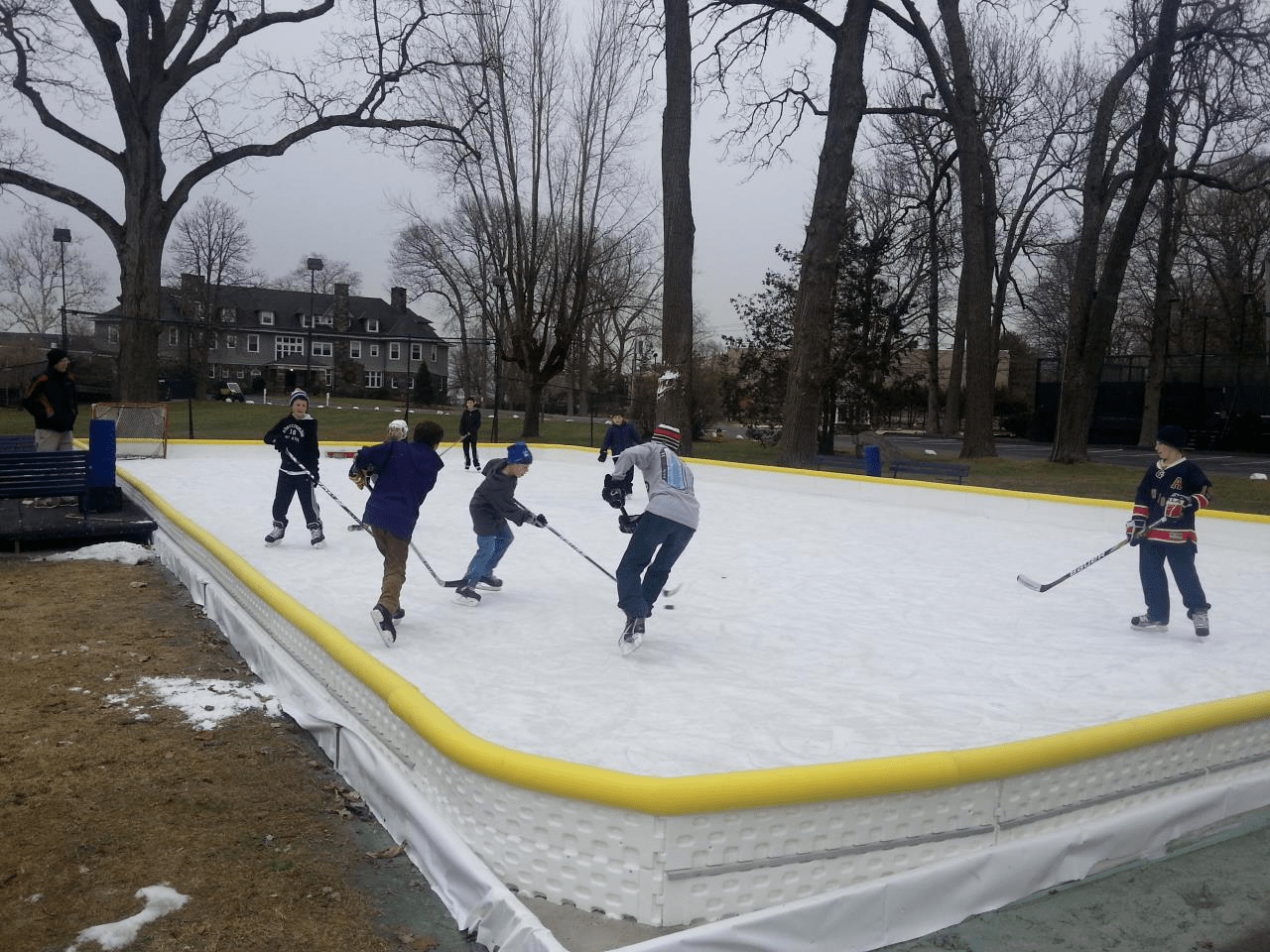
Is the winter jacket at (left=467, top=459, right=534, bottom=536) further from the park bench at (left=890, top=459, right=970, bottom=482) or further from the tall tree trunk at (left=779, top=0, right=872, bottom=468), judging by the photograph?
the tall tree trunk at (left=779, top=0, right=872, bottom=468)

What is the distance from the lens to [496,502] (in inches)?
295

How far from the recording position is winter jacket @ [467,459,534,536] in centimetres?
743

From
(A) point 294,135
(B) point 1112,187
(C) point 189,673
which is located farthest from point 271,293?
(C) point 189,673

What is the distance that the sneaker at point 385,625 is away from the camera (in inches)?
239

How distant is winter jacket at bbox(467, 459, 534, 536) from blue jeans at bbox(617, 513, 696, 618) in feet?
4.51

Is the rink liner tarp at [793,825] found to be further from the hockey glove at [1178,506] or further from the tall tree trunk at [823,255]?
the tall tree trunk at [823,255]

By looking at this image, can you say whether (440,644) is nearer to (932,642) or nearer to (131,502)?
(932,642)

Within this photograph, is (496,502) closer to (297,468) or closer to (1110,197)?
(297,468)

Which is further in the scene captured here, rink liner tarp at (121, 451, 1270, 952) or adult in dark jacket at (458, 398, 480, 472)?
adult in dark jacket at (458, 398, 480, 472)

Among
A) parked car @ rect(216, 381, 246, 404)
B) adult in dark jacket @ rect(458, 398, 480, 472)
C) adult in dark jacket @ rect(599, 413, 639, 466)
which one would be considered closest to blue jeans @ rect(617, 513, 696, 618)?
adult in dark jacket @ rect(599, 413, 639, 466)

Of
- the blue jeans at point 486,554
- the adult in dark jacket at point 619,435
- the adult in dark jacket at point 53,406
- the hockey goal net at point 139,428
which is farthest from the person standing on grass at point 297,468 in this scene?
the hockey goal net at point 139,428

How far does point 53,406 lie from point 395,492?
321 inches

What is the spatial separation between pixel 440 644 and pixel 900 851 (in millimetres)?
3379

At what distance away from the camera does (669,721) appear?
4.84 metres
